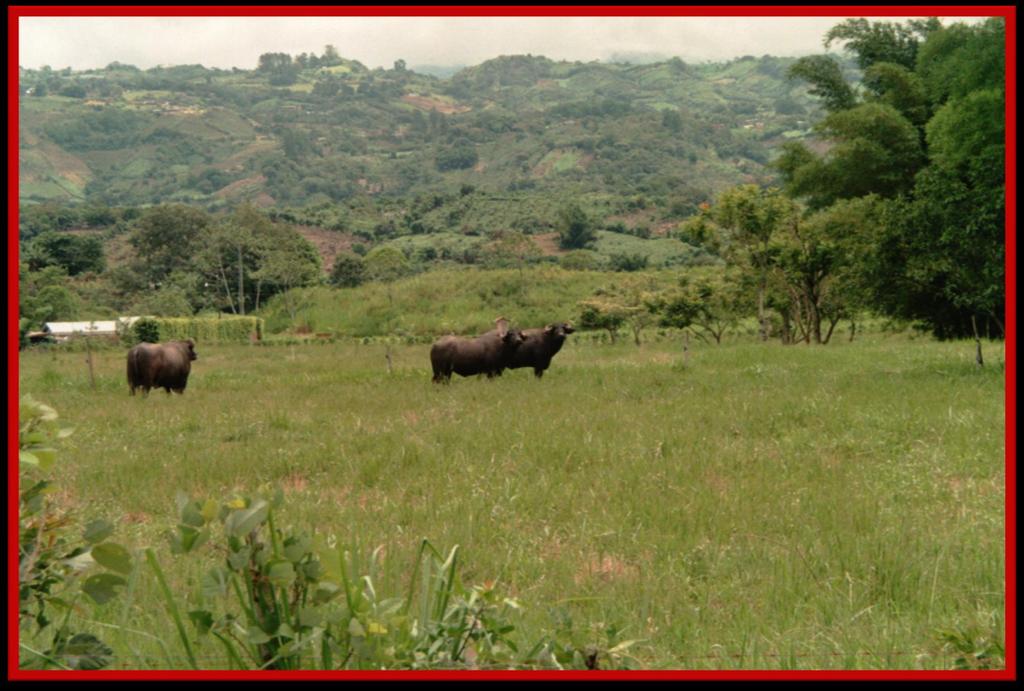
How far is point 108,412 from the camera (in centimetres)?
1427

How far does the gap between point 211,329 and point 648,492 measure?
Answer: 41.1 metres

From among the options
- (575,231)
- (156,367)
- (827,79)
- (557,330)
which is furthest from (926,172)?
(575,231)

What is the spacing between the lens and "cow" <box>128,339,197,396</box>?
1755 cm

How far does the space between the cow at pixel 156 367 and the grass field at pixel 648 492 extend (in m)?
1.16

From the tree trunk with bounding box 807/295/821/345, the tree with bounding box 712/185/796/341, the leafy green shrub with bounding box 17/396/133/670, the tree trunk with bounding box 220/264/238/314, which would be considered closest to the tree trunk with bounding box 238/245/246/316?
the tree trunk with bounding box 220/264/238/314

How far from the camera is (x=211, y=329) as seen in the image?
4412 centimetres

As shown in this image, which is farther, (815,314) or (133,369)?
(815,314)

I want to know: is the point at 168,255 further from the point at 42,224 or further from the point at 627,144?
the point at 627,144

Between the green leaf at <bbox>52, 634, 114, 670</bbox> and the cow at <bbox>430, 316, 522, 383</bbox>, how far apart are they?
1530 centimetres

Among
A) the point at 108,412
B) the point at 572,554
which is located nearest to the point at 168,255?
the point at 108,412

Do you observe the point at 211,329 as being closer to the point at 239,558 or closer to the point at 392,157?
the point at 239,558

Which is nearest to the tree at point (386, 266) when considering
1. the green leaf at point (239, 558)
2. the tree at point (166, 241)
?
the tree at point (166, 241)

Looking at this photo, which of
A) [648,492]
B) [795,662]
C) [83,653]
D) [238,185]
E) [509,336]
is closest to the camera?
[83,653]

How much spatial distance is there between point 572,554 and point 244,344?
3596 cm
